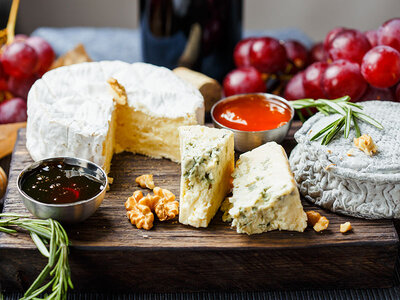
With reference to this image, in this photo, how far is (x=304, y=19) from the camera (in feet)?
15.6

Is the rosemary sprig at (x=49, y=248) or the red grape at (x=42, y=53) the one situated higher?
the red grape at (x=42, y=53)

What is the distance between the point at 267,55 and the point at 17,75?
135cm

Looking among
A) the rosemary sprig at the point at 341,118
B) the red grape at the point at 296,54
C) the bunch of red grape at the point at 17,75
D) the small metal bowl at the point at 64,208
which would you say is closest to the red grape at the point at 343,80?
the rosemary sprig at the point at 341,118

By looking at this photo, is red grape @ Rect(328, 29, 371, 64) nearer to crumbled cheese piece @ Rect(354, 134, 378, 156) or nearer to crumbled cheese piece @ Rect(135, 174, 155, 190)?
crumbled cheese piece @ Rect(354, 134, 378, 156)

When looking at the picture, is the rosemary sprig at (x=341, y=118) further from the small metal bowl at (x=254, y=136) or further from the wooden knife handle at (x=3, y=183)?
the wooden knife handle at (x=3, y=183)

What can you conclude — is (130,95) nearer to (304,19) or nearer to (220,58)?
(220,58)

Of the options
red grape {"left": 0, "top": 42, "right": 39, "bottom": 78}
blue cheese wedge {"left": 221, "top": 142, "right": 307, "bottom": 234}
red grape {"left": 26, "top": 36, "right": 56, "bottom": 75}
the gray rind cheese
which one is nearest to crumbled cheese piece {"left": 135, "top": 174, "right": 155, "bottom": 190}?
blue cheese wedge {"left": 221, "top": 142, "right": 307, "bottom": 234}

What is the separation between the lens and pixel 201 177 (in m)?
1.82

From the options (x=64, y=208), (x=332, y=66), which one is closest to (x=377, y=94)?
(x=332, y=66)

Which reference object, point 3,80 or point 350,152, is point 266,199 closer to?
point 350,152

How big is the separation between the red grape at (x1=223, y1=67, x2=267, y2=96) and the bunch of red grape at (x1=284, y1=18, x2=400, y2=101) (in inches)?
8.5

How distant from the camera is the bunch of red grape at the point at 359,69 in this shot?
89.1 inches

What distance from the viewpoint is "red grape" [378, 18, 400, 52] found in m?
2.37

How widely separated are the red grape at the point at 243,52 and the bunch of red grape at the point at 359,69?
1.20 ft
